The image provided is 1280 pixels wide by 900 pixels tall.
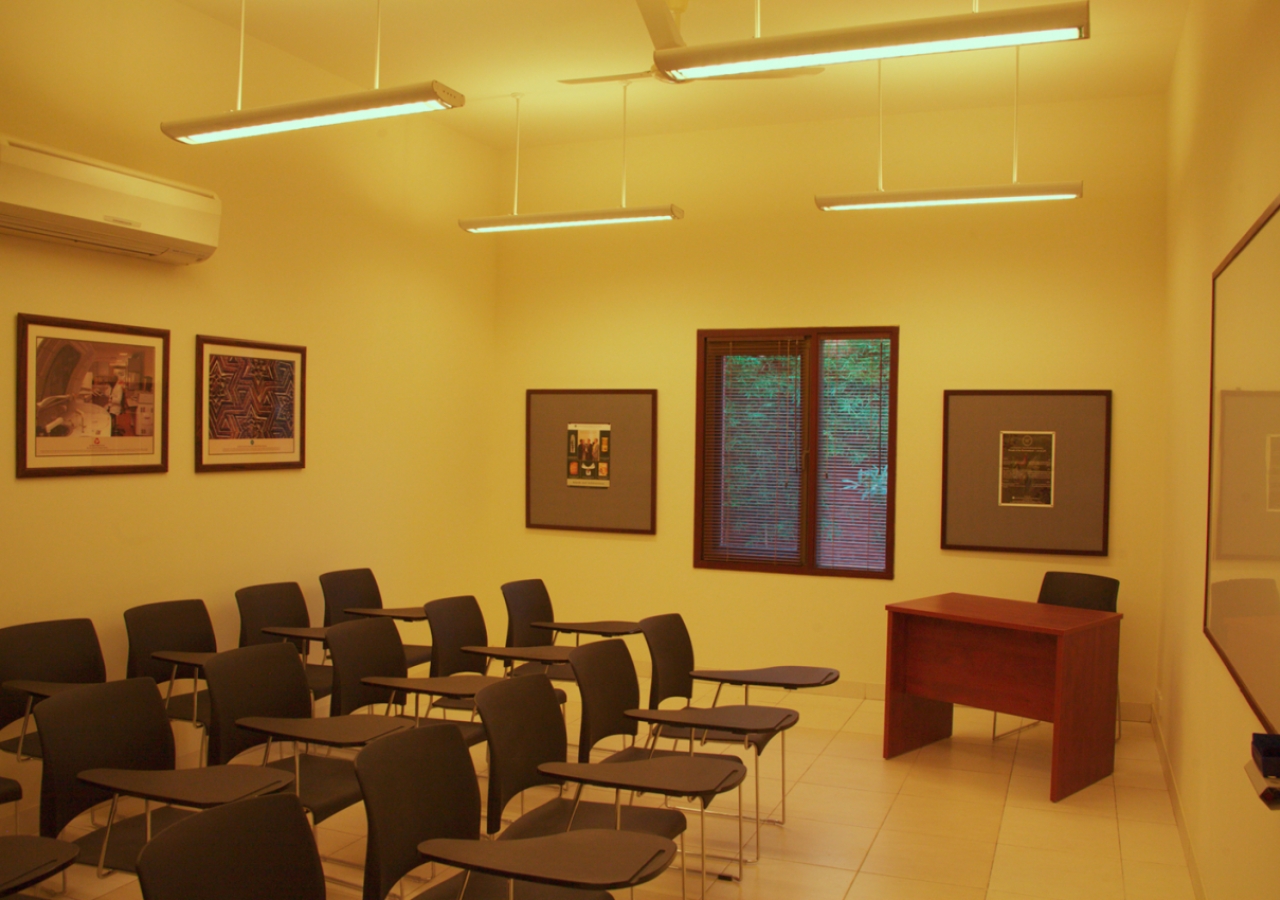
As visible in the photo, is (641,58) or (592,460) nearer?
(641,58)

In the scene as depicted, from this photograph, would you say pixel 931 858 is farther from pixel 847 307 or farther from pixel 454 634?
pixel 847 307

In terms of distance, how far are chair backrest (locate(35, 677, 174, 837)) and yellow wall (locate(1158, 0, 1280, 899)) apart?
129 inches

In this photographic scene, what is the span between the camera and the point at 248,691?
12.1 ft

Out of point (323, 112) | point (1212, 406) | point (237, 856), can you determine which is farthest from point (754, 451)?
point (237, 856)

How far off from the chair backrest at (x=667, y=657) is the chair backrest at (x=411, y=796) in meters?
1.62

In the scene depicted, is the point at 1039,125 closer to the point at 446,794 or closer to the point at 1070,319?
the point at 1070,319

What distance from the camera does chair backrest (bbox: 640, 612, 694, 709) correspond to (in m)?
4.59

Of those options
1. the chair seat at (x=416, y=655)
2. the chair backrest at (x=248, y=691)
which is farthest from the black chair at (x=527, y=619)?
the chair backrest at (x=248, y=691)

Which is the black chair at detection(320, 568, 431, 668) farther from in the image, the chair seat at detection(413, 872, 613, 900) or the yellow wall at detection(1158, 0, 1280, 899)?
the yellow wall at detection(1158, 0, 1280, 899)

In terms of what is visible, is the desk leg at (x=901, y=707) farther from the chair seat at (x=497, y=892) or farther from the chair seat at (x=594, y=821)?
the chair seat at (x=497, y=892)

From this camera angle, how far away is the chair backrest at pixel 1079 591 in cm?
586

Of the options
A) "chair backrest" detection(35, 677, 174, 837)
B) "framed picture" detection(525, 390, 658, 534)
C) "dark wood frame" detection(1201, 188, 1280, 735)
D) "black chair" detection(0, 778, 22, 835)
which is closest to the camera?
"dark wood frame" detection(1201, 188, 1280, 735)

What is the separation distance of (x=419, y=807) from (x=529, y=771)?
64 centimetres

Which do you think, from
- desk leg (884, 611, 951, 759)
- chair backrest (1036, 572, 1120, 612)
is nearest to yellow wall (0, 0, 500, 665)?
desk leg (884, 611, 951, 759)
